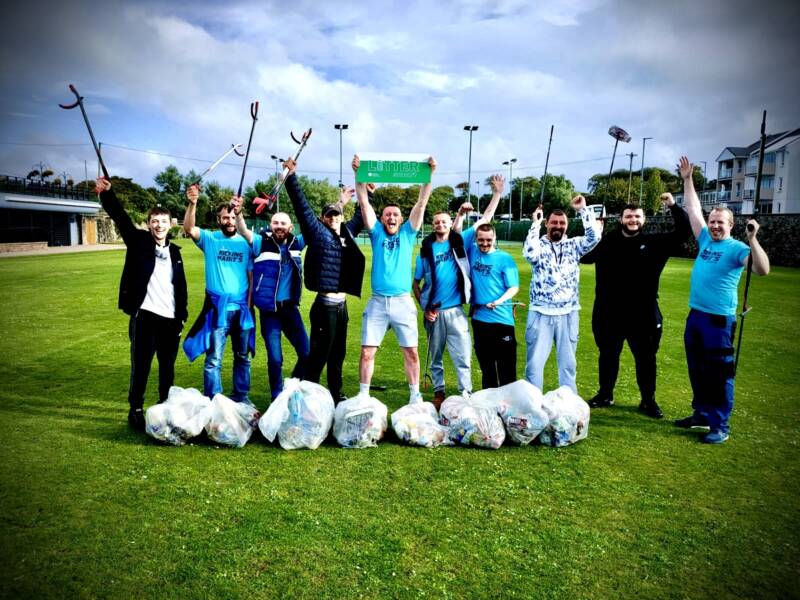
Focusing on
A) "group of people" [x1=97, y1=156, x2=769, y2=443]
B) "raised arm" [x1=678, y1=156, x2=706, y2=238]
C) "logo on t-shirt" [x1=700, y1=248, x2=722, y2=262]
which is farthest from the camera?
"raised arm" [x1=678, y1=156, x2=706, y2=238]

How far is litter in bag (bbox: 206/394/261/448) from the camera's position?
4547 mm

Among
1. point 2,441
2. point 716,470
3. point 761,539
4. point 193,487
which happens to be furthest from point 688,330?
point 2,441

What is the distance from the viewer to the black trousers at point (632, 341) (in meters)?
5.69

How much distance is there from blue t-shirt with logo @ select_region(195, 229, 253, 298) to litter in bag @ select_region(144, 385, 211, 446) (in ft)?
3.86

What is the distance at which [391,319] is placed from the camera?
5.38 meters

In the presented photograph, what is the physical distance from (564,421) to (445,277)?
1.82 metres

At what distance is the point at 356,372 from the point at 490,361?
2329 mm

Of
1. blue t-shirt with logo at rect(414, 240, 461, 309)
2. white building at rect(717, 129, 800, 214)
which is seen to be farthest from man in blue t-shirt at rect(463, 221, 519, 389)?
white building at rect(717, 129, 800, 214)

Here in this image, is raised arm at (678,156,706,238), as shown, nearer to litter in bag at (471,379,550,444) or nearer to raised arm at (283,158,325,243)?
litter in bag at (471,379,550,444)

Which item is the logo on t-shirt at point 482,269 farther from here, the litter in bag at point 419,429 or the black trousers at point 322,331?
the litter in bag at point 419,429

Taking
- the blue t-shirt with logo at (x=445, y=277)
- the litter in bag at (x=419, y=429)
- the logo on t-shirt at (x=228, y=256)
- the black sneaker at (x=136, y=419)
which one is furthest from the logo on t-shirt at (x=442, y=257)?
the black sneaker at (x=136, y=419)

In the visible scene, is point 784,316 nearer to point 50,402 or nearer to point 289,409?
point 289,409

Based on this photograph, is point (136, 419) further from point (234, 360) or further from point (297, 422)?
point (297, 422)

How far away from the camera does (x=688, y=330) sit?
519cm
